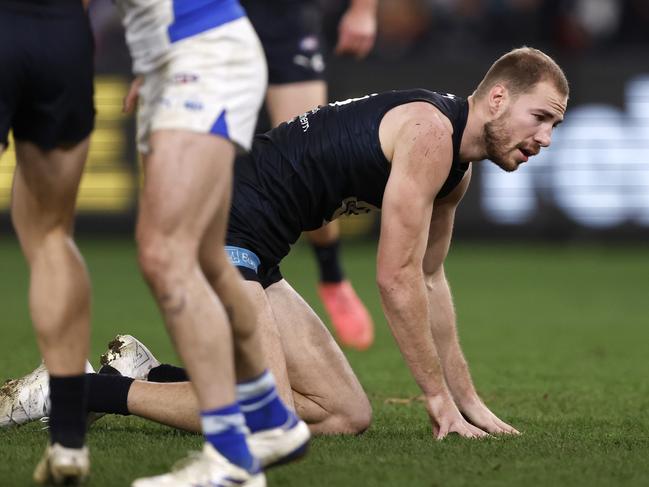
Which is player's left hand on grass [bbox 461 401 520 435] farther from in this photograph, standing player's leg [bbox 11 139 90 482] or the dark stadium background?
standing player's leg [bbox 11 139 90 482]

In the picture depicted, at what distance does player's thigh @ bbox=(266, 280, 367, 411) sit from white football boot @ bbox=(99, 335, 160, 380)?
0.52 meters

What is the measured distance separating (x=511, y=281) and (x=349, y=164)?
22.6ft

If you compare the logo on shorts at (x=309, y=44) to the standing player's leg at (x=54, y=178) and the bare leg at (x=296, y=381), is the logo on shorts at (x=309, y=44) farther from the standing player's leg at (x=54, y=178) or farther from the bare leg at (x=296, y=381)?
the standing player's leg at (x=54, y=178)

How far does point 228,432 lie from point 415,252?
49.6 inches

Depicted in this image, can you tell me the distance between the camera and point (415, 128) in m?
4.69

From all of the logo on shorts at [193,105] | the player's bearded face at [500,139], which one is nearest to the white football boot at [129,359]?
the player's bearded face at [500,139]

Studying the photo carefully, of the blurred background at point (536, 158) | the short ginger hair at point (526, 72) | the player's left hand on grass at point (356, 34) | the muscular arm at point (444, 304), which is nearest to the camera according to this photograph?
the short ginger hair at point (526, 72)

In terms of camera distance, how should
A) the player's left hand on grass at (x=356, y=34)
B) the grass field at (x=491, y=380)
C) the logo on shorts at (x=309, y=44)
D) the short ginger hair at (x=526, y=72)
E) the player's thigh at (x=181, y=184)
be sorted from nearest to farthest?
the player's thigh at (x=181, y=184), the grass field at (x=491, y=380), the short ginger hair at (x=526, y=72), the player's left hand on grass at (x=356, y=34), the logo on shorts at (x=309, y=44)

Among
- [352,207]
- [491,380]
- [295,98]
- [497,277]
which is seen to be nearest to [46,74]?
[352,207]

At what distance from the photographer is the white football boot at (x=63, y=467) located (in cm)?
372

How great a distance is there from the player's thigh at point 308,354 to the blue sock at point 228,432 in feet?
4.68

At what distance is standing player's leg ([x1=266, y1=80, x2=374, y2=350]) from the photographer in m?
7.57

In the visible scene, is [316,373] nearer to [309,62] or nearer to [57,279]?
[57,279]

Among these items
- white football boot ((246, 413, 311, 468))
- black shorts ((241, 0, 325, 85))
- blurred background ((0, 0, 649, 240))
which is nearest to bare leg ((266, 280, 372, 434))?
white football boot ((246, 413, 311, 468))
